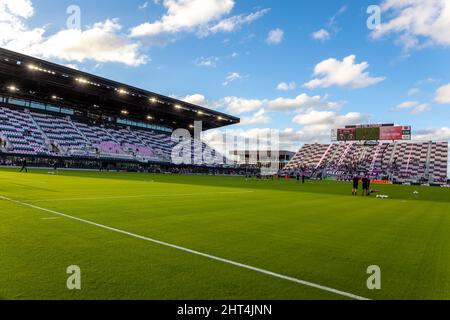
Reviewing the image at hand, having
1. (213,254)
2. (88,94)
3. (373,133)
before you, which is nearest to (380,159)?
(373,133)

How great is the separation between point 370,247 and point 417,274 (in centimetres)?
180

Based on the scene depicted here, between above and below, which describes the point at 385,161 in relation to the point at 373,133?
below

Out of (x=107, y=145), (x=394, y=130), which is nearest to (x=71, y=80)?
(x=107, y=145)

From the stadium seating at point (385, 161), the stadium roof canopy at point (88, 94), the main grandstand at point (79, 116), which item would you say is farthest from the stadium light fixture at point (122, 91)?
the stadium seating at point (385, 161)

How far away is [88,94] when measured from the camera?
2724 inches

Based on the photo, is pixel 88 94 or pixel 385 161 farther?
pixel 385 161

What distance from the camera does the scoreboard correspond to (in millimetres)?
80438

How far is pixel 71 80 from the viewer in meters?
61.1

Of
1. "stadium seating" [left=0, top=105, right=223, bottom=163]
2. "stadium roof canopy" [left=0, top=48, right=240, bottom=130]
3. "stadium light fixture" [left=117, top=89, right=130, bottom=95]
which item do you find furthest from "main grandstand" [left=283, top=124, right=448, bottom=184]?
"stadium light fixture" [left=117, top=89, right=130, bottom=95]

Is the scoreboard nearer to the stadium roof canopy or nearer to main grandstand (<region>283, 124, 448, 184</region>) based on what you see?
main grandstand (<region>283, 124, 448, 184</region>)

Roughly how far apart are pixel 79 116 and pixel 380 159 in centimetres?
9389

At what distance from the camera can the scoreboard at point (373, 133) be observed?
264 ft

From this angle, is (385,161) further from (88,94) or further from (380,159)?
(88,94)
